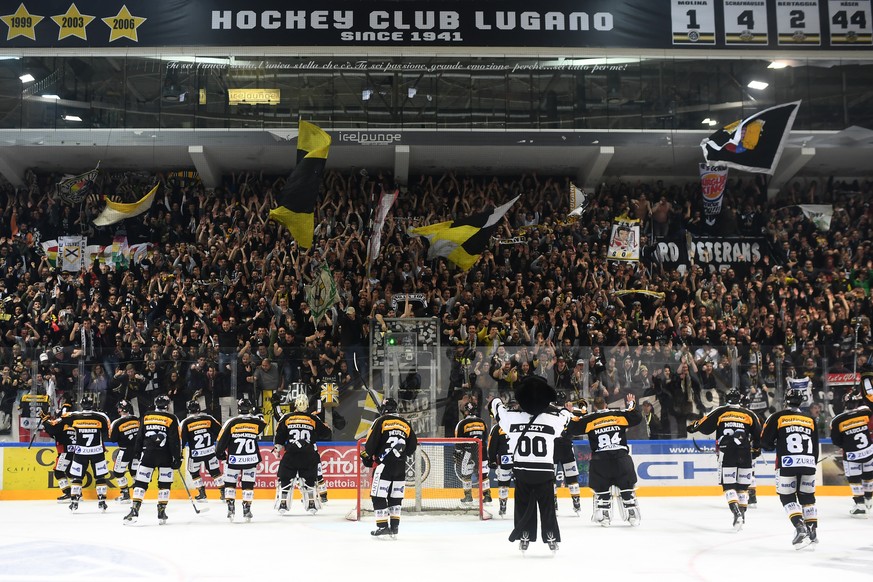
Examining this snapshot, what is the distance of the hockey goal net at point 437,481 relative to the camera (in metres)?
14.5

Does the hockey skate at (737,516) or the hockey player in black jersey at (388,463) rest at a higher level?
the hockey player in black jersey at (388,463)

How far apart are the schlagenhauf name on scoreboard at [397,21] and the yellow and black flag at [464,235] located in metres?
6.24

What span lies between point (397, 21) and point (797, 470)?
707 inches

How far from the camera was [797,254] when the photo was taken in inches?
988

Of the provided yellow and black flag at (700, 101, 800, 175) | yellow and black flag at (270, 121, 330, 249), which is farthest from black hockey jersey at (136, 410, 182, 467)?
yellow and black flag at (700, 101, 800, 175)

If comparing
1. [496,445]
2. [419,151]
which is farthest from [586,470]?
[419,151]

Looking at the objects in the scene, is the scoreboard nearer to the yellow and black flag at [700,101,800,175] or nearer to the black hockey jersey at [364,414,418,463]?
the yellow and black flag at [700,101,800,175]

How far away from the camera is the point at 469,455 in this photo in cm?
1484

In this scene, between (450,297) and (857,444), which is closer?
(857,444)

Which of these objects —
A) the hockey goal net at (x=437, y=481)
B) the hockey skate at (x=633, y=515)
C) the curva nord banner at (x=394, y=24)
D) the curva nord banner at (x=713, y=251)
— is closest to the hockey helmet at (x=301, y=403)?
the hockey goal net at (x=437, y=481)

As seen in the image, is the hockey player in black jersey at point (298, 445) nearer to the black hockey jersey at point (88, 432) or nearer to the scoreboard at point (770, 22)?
the black hockey jersey at point (88, 432)

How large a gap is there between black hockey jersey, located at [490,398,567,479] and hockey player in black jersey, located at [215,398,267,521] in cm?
531

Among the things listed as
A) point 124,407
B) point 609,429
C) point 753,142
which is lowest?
point 609,429

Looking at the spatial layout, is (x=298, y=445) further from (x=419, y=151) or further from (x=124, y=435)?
(x=419, y=151)
